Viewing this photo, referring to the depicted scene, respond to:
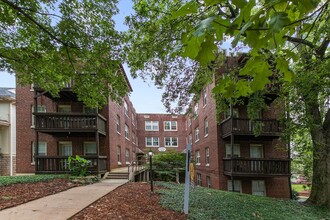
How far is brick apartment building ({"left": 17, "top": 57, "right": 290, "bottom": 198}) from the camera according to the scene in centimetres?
1709

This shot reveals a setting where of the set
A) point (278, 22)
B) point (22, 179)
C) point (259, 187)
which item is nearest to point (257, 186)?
point (259, 187)

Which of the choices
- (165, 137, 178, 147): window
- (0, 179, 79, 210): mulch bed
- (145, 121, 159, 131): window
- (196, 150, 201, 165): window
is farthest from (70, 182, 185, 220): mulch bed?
(145, 121, 159, 131): window

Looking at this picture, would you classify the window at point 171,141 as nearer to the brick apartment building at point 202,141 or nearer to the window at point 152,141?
the window at point 152,141

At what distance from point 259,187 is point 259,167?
2.47 metres

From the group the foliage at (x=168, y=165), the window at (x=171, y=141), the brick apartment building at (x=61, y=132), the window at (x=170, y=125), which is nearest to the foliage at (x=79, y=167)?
the brick apartment building at (x=61, y=132)

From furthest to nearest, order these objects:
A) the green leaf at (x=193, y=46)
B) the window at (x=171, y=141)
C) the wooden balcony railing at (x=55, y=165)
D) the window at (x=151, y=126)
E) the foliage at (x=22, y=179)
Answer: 1. the window at (x=151, y=126)
2. the window at (x=171, y=141)
3. the wooden balcony railing at (x=55, y=165)
4. the foliage at (x=22, y=179)
5. the green leaf at (x=193, y=46)

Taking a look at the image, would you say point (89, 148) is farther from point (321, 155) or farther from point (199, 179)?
point (321, 155)

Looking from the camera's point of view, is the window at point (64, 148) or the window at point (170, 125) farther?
the window at point (170, 125)

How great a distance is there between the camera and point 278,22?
1.57 meters

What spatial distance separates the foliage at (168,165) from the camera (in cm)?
2245

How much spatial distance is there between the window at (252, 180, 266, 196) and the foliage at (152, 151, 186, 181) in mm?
6285

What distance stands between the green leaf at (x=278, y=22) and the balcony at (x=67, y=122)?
1669cm

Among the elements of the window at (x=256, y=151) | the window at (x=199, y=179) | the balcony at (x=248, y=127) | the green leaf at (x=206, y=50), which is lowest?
the window at (x=199, y=179)

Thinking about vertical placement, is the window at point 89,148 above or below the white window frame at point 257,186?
above
